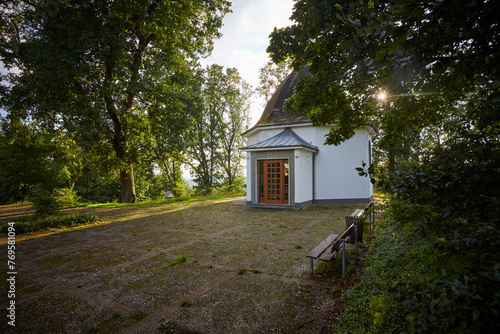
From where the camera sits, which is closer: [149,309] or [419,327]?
[419,327]

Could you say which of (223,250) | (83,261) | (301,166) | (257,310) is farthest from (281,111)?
(257,310)

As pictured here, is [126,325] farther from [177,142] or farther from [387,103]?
[177,142]

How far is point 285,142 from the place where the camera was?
13.1 metres

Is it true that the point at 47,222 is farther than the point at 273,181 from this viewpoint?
No

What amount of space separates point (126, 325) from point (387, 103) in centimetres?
615

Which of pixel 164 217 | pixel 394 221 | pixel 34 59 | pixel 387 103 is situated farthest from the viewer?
pixel 164 217

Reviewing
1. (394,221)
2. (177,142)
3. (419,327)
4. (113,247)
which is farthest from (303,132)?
(419,327)

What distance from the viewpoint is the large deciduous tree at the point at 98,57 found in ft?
33.2

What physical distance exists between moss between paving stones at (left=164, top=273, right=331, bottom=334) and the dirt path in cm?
1

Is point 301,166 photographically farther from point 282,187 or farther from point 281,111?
point 281,111

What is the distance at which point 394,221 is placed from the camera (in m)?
6.39

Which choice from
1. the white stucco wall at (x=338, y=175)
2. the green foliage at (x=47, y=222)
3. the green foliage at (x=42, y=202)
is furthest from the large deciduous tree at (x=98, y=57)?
the white stucco wall at (x=338, y=175)

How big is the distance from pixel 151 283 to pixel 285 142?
10.1m

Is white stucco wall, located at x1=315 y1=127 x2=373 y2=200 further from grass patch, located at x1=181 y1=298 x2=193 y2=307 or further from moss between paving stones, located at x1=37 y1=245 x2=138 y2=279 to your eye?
grass patch, located at x1=181 y1=298 x2=193 y2=307
